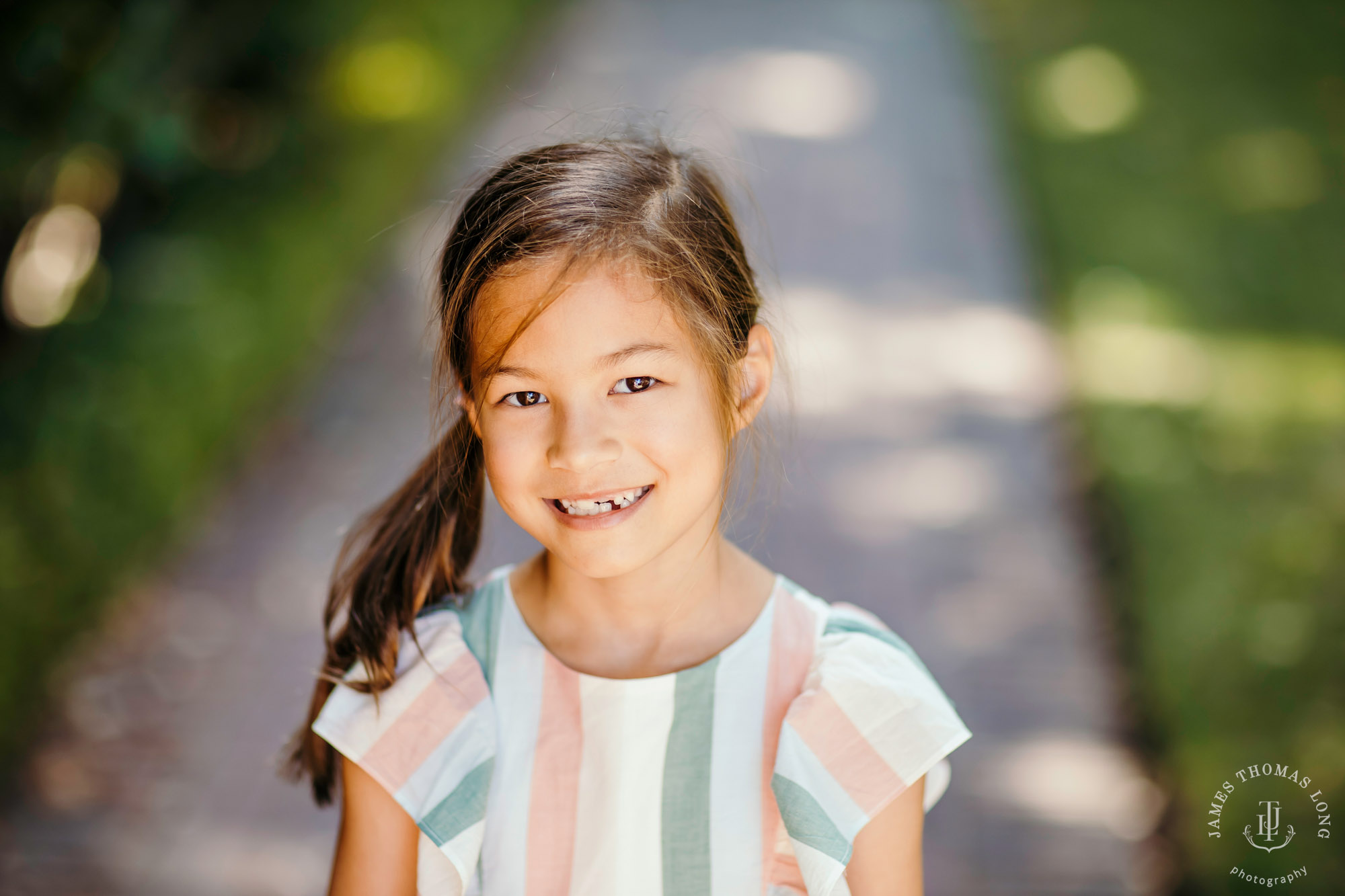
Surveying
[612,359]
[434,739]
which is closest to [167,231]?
[434,739]

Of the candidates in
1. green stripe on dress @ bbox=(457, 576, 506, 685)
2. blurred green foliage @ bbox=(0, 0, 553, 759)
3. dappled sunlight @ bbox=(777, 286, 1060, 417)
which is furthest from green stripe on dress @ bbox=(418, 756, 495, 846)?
dappled sunlight @ bbox=(777, 286, 1060, 417)

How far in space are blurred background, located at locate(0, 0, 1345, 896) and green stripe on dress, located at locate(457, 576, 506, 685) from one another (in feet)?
1.60

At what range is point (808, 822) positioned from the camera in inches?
50.6

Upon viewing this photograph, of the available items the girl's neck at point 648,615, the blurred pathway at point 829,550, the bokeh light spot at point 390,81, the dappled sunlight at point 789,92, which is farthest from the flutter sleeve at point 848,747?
the dappled sunlight at point 789,92

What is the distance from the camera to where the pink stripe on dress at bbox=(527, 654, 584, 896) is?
1.35m

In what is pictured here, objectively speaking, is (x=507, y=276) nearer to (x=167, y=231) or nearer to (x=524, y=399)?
(x=524, y=399)

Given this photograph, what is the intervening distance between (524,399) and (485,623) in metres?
0.35

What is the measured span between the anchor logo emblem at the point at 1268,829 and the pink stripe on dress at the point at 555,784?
1816 millimetres

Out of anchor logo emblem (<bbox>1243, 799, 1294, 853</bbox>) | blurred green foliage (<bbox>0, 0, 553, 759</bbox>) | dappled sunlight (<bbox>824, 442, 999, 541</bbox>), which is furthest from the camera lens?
dappled sunlight (<bbox>824, 442, 999, 541</bbox>)

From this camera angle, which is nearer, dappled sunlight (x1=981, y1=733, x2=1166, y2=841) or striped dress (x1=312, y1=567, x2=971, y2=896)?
striped dress (x1=312, y1=567, x2=971, y2=896)

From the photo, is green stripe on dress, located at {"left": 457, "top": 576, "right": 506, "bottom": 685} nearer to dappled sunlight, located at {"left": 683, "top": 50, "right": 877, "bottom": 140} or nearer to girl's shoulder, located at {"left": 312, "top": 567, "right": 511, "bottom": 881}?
girl's shoulder, located at {"left": 312, "top": 567, "right": 511, "bottom": 881}

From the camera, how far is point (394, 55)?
248 inches

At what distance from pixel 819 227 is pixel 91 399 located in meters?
3.26

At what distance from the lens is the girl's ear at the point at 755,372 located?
4.68 feet
